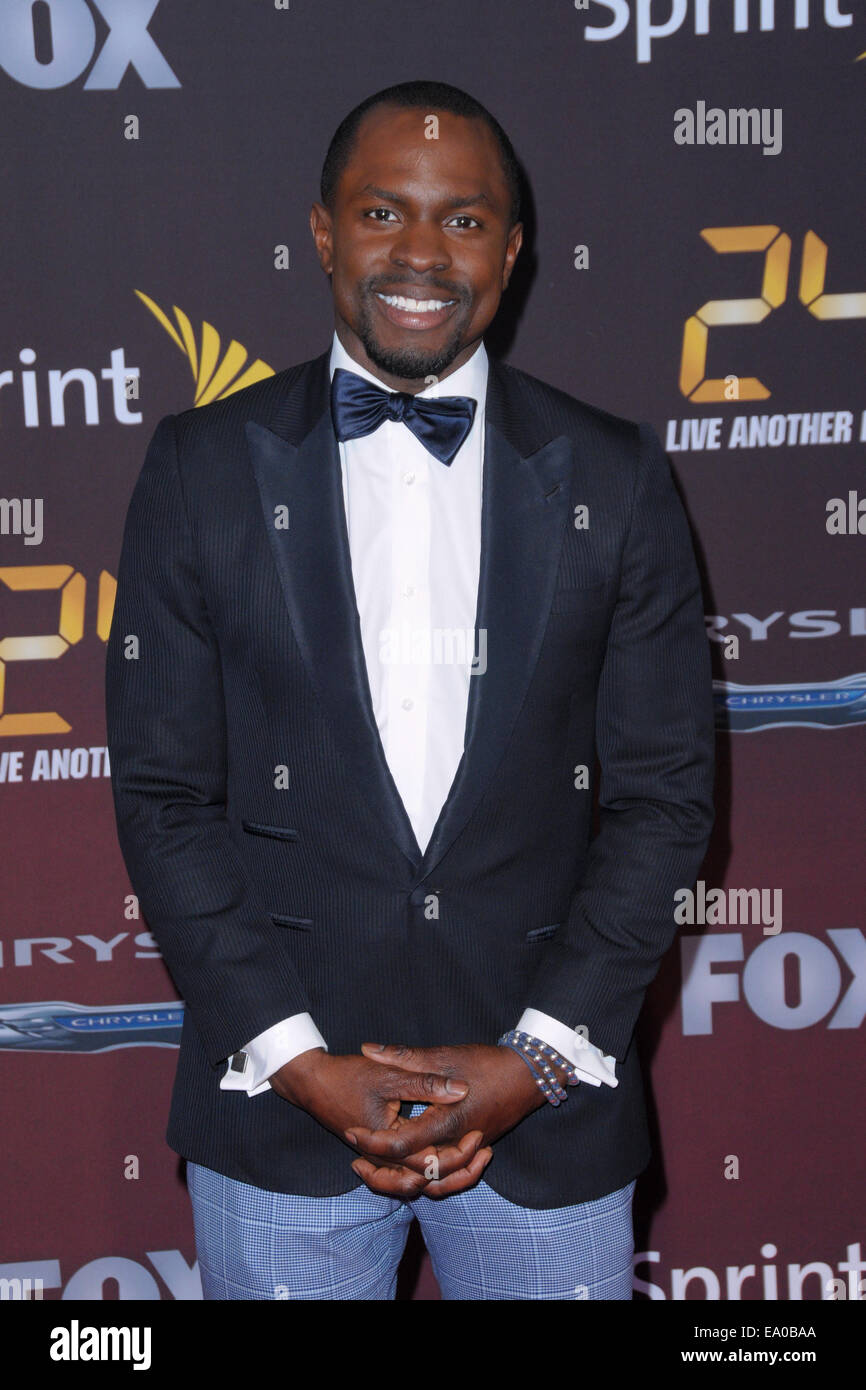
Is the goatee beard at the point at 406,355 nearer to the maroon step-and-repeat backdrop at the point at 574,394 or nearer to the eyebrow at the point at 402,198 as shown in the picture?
the eyebrow at the point at 402,198

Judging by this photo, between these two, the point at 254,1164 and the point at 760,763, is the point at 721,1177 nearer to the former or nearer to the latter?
the point at 760,763

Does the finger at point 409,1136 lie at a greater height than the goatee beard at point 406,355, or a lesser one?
lesser

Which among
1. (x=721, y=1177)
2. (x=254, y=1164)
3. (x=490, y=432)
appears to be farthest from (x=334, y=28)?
(x=721, y=1177)

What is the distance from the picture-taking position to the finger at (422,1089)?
1811mm

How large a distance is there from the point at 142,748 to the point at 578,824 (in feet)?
2.12

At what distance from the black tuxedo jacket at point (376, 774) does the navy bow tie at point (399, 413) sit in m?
0.04

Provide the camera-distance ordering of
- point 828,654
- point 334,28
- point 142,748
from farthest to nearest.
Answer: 1. point 828,654
2. point 334,28
3. point 142,748

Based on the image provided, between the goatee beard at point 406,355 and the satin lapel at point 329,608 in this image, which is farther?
the goatee beard at point 406,355

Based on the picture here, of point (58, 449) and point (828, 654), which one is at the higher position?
point (58, 449)

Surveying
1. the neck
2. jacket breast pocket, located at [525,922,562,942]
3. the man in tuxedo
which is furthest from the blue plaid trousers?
the neck

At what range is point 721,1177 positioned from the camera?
10.2 feet

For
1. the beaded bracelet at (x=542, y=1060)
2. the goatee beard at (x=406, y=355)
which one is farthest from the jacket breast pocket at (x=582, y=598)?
the beaded bracelet at (x=542, y=1060)

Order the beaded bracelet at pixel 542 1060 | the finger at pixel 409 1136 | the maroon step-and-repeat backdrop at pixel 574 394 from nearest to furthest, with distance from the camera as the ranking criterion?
the finger at pixel 409 1136 → the beaded bracelet at pixel 542 1060 → the maroon step-and-repeat backdrop at pixel 574 394

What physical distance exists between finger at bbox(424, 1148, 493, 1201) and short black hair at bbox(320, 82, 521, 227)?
4.42 ft
